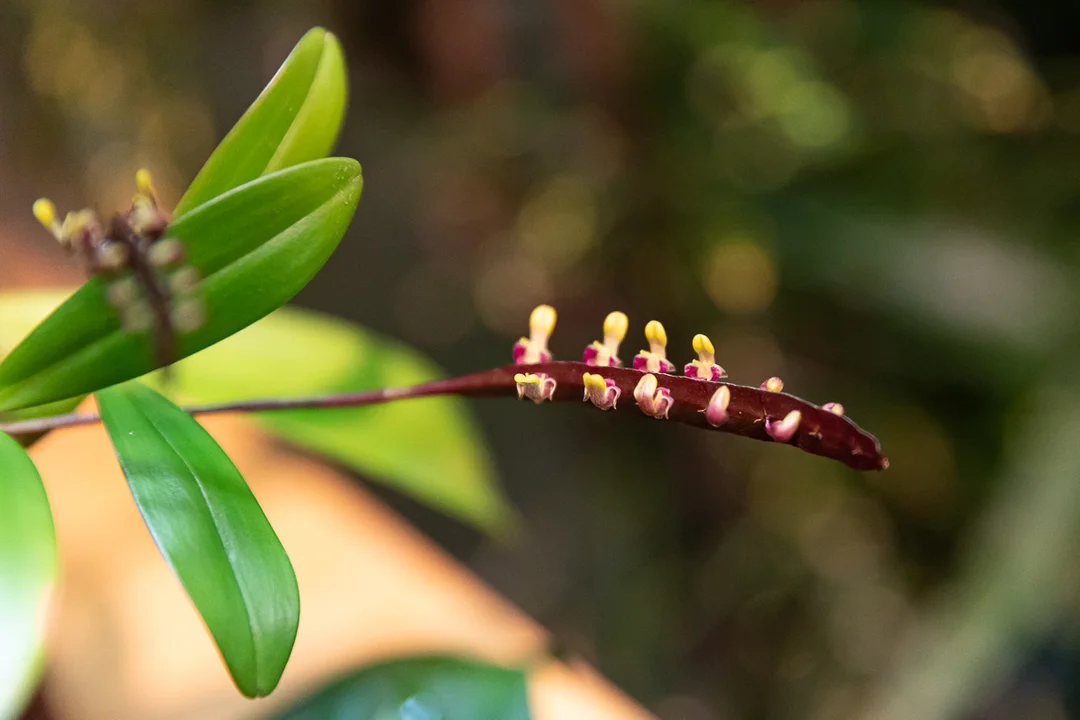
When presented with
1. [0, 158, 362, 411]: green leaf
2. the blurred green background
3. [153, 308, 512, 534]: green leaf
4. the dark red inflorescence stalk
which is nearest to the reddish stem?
the dark red inflorescence stalk

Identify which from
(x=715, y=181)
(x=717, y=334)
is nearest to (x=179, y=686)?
(x=717, y=334)

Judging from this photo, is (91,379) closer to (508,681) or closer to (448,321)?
(508,681)

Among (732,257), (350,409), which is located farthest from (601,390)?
(732,257)

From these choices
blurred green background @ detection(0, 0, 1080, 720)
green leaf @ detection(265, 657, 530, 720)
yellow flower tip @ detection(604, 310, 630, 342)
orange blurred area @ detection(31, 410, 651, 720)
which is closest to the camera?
yellow flower tip @ detection(604, 310, 630, 342)

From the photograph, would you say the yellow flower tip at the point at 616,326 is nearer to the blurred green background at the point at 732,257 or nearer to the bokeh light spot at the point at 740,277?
the blurred green background at the point at 732,257

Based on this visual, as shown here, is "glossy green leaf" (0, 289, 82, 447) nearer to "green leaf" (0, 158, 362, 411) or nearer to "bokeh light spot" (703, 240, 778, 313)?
"green leaf" (0, 158, 362, 411)

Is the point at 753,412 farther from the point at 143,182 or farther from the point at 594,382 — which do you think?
the point at 143,182

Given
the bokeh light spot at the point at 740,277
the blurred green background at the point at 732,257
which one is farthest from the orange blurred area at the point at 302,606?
the bokeh light spot at the point at 740,277

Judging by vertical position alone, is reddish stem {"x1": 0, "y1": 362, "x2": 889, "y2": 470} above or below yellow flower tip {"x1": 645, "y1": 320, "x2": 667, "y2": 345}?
below
